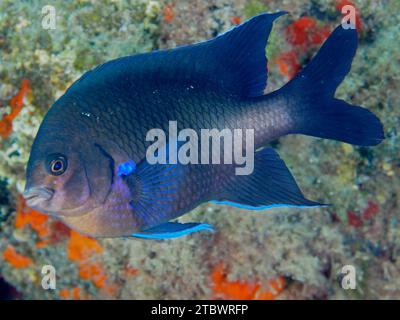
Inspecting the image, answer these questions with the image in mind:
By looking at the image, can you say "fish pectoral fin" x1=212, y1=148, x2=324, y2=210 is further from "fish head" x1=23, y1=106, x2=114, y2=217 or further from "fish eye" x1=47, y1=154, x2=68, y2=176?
"fish eye" x1=47, y1=154, x2=68, y2=176

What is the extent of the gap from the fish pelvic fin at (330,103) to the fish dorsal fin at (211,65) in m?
0.23

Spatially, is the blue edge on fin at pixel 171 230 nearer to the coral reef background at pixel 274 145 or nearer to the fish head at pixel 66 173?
the fish head at pixel 66 173

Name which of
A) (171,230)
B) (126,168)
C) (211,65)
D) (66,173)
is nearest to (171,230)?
(171,230)

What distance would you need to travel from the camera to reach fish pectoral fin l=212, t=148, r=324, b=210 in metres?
1.92

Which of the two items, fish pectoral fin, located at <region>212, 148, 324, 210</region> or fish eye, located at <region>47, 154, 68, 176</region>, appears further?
fish pectoral fin, located at <region>212, 148, 324, 210</region>

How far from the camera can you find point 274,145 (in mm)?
3369

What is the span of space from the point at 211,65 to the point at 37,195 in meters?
1.10

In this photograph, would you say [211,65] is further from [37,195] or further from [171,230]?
[37,195]

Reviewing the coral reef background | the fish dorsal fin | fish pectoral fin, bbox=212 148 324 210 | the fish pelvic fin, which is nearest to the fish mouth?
the fish dorsal fin

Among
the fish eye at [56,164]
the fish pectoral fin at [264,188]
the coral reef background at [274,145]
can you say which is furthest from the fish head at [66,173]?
the coral reef background at [274,145]
